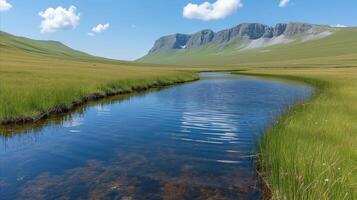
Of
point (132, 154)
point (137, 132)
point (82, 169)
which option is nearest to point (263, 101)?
point (137, 132)

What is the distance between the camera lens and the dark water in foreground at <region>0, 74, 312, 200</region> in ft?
34.7

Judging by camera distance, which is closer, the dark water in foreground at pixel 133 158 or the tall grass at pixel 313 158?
the tall grass at pixel 313 158

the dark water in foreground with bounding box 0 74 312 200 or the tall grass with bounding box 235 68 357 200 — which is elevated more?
the tall grass with bounding box 235 68 357 200

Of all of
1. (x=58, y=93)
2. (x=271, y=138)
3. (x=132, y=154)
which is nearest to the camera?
(x=271, y=138)

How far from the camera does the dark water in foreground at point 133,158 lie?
10562 mm

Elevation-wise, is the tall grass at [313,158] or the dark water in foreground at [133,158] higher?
the tall grass at [313,158]

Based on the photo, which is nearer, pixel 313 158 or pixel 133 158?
pixel 313 158

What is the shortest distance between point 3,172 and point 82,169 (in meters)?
2.78

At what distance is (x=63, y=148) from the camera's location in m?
15.4

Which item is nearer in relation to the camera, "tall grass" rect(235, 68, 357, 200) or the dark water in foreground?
"tall grass" rect(235, 68, 357, 200)

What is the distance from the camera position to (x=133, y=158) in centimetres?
1391

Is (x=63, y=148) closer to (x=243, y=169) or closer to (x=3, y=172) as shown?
(x=3, y=172)

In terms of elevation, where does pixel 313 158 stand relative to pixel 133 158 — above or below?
above

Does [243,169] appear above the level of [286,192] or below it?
below
